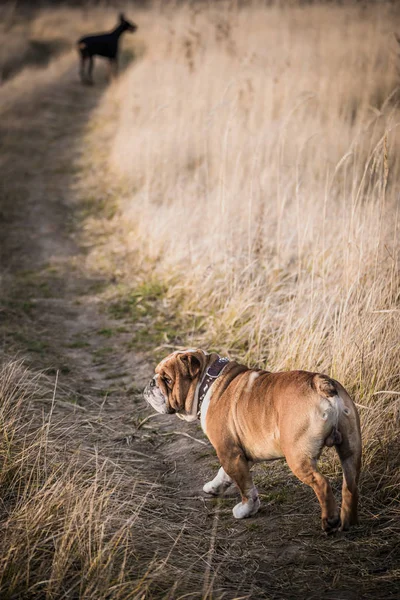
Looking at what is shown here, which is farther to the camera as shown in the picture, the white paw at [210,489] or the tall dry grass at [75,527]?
the white paw at [210,489]

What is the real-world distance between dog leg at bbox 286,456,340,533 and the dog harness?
88 cm

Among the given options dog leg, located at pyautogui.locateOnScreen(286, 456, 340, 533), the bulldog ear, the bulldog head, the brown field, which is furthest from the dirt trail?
the bulldog ear

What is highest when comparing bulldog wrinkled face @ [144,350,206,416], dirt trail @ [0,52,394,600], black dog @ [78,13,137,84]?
black dog @ [78,13,137,84]

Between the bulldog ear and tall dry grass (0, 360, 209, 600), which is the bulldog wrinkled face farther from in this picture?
tall dry grass (0, 360, 209, 600)

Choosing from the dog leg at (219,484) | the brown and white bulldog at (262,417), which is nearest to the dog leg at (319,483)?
the brown and white bulldog at (262,417)

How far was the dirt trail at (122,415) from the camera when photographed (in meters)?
2.93

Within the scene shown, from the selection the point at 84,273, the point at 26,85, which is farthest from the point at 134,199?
the point at 26,85

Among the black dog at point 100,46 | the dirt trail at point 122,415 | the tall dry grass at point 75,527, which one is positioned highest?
the black dog at point 100,46

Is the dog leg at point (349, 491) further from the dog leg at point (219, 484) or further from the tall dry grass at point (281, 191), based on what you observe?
the dog leg at point (219, 484)

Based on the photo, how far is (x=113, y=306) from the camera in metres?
6.80

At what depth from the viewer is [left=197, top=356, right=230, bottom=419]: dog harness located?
373cm

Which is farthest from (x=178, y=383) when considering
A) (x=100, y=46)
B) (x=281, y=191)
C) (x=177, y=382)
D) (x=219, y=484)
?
(x=100, y=46)

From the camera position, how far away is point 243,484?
3.40 metres

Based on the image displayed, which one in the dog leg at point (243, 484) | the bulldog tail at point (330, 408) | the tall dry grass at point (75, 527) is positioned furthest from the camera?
the dog leg at point (243, 484)
